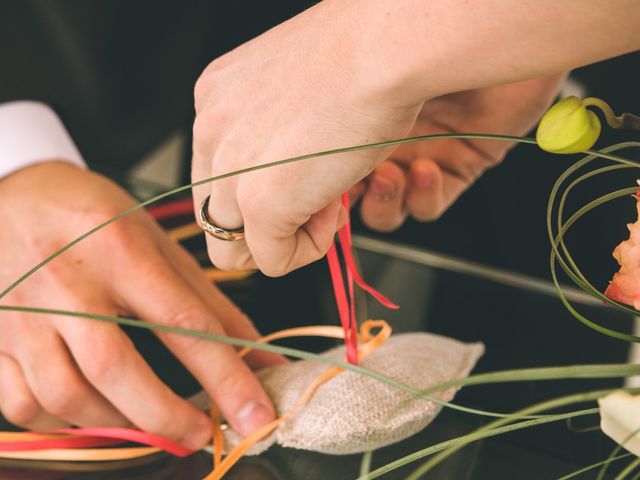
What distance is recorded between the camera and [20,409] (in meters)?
0.48

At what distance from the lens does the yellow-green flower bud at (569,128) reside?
0.24m

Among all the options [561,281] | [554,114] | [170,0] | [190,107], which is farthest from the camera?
[190,107]

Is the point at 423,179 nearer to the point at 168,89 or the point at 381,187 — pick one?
the point at 381,187

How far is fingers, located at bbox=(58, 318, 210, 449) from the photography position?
45 centimetres

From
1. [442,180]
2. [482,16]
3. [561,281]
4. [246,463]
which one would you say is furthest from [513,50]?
[561,281]

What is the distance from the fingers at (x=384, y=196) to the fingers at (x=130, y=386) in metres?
0.26

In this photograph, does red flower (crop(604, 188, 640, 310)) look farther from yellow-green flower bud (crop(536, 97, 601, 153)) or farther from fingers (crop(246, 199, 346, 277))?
fingers (crop(246, 199, 346, 277))

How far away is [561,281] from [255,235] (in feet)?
2.02

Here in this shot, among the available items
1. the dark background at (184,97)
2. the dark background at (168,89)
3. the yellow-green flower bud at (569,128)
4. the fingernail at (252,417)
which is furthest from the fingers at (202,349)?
the dark background at (168,89)

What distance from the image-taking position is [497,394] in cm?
47

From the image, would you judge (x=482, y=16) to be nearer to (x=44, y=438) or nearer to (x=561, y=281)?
(x=44, y=438)

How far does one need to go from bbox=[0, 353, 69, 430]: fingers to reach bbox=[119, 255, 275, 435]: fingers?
0.29 ft

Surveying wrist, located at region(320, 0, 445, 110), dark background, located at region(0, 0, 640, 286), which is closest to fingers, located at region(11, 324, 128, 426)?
wrist, located at region(320, 0, 445, 110)

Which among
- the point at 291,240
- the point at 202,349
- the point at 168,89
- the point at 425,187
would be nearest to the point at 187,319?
the point at 202,349
